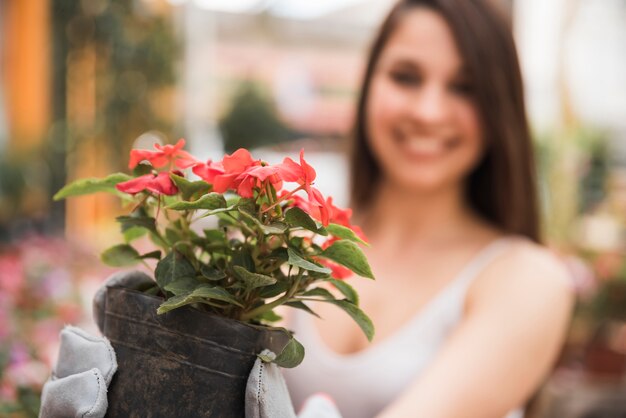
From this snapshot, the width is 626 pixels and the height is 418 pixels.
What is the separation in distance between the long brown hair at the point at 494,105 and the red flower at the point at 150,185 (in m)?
0.99

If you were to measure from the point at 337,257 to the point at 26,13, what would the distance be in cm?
627

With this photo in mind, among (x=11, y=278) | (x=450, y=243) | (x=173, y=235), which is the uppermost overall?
(x=173, y=235)

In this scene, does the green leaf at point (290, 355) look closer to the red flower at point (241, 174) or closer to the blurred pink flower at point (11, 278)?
the red flower at point (241, 174)

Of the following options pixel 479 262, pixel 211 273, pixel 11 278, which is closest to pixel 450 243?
pixel 479 262

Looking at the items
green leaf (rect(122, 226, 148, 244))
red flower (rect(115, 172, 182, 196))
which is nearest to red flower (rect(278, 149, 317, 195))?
red flower (rect(115, 172, 182, 196))

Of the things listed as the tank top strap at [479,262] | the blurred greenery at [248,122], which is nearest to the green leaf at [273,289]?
the tank top strap at [479,262]

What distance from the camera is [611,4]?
340 inches

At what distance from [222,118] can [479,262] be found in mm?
6884

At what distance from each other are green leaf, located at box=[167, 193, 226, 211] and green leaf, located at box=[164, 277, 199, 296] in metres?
0.07

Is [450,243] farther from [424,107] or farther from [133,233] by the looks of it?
[133,233]

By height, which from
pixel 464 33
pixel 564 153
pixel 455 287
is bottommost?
pixel 564 153

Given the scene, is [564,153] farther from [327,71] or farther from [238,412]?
[238,412]

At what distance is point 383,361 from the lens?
145 cm

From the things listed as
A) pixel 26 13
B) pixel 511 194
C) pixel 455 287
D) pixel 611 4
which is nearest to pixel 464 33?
pixel 511 194
